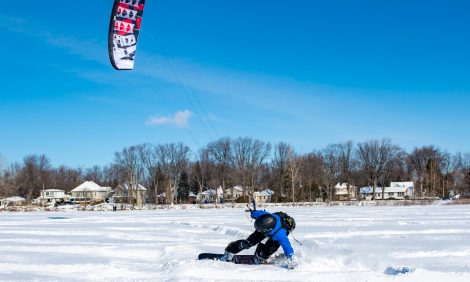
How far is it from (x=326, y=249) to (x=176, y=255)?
2.90 m

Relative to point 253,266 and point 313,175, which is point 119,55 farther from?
point 313,175

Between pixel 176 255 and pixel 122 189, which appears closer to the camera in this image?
pixel 176 255

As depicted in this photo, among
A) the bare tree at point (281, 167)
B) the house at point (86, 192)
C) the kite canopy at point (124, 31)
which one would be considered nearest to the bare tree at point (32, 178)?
the house at point (86, 192)

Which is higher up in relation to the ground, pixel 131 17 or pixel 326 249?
pixel 131 17

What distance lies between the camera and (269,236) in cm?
736

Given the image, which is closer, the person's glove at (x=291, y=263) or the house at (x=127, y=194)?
the person's glove at (x=291, y=263)

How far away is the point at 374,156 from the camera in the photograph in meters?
80.8

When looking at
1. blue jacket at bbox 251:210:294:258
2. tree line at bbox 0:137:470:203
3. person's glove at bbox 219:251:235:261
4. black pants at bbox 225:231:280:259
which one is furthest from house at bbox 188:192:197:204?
blue jacket at bbox 251:210:294:258

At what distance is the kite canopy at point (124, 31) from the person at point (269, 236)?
5702mm

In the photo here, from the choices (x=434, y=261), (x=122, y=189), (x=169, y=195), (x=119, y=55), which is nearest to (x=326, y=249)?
(x=434, y=261)

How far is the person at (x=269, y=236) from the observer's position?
23.8ft

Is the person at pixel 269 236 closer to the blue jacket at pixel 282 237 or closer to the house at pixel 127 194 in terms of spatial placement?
the blue jacket at pixel 282 237

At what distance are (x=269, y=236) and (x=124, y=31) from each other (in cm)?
659

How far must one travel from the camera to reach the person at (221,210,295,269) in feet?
23.8
